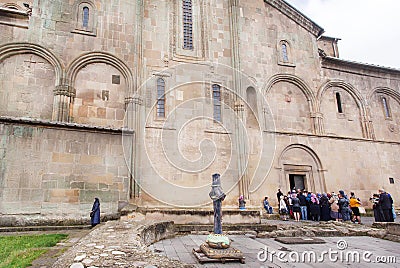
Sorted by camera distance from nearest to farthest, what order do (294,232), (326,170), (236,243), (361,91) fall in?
(236,243)
(294,232)
(326,170)
(361,91)

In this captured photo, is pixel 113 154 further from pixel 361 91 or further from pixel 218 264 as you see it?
pixel 361 91

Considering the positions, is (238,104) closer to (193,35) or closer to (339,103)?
(193,35)

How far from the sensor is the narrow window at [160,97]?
45.6ft

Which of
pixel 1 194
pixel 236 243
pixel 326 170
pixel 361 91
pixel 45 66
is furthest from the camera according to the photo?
pixel 361 91

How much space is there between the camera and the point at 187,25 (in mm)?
15750

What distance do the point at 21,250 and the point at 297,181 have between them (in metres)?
13.7

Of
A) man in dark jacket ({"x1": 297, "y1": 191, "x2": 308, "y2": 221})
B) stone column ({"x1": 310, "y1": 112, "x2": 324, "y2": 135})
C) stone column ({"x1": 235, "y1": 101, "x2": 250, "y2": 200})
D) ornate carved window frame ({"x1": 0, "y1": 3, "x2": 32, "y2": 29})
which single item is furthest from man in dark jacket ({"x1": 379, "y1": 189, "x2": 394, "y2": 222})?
ornate carved window frame ({"x1": 0, "y1": 3, "x2": 32, "y2": 29})

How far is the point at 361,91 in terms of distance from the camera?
722 inches

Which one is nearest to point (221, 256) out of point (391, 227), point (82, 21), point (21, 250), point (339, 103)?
point (21, 250)

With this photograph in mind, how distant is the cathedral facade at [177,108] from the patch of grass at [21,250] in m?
3.38

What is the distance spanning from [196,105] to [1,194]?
9103 mm

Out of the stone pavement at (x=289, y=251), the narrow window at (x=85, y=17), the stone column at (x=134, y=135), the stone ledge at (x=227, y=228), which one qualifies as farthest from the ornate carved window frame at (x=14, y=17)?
the stone pavement at (x=289, y=251)

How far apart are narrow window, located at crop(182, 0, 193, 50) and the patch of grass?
38.9 ft

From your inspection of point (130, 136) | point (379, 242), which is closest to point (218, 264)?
point (379, 242)
